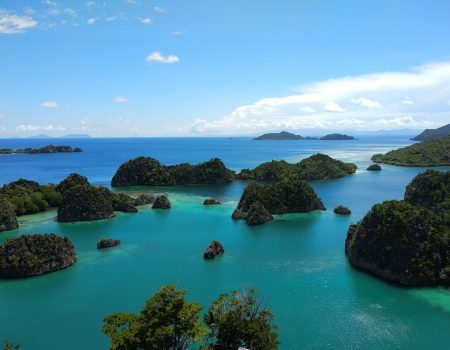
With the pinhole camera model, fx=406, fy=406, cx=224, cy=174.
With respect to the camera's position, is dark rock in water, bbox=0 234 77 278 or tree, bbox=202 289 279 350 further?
dark rock in water, bbox=0 234 77 278

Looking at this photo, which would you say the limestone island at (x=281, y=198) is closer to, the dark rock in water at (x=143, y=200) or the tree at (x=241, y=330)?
the dark rock in water at (x=143, y=200)

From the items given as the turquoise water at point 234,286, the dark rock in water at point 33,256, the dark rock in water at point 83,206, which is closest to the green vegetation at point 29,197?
the turquoise water at point 234,286

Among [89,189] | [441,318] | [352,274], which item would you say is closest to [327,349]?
[441,318]

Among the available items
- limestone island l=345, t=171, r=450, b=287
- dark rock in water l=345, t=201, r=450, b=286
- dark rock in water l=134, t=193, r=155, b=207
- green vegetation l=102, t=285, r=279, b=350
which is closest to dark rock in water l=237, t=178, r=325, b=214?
dark rock in water l=134, t=193, r=155, b=207

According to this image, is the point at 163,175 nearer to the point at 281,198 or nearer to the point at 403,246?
the point at 281,198

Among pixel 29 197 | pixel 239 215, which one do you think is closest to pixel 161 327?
pixel 239 215

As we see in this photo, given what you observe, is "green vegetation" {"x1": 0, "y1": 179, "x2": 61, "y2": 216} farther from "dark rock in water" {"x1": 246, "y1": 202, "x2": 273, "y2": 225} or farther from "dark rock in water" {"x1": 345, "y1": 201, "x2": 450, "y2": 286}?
"dark rock in water" {"x1": 345, "y1": 201, "x2": 450, "y2": 286}

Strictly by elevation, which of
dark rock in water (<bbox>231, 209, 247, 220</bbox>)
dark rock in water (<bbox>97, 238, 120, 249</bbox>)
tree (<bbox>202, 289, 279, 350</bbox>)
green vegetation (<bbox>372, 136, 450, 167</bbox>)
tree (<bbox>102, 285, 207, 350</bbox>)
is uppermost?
green vegetation (<bbox>372, 136, 450, 167</bbox>)
